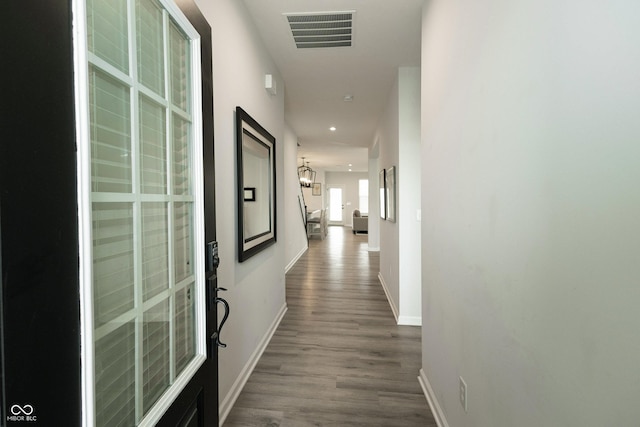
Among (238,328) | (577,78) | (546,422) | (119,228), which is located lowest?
(238,328)

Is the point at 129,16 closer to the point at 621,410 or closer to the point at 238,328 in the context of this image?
the point at 621,410

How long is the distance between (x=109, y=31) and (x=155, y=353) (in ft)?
2.97

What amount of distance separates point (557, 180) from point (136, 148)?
45.7 inches

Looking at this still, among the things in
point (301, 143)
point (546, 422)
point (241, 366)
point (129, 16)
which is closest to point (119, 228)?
point (129, 16)

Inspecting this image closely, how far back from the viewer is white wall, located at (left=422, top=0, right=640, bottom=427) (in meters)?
0.63

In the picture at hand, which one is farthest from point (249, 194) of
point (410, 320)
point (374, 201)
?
point (374, 201)

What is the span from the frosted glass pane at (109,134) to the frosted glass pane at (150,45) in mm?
118

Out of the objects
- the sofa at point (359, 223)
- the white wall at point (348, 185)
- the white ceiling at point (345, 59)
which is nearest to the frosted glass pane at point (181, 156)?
the white ceiling at point (345, 59)

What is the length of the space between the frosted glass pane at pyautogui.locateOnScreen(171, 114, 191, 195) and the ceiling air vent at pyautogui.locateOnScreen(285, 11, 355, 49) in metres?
1.73

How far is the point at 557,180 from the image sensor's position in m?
0.80

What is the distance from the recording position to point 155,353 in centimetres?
92

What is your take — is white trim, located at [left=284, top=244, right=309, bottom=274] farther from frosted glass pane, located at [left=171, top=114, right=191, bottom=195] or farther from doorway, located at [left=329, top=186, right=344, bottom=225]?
doorway, located at [left=329, top=186, right=344, bottom=225]

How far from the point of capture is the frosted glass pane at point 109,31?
0.67 m

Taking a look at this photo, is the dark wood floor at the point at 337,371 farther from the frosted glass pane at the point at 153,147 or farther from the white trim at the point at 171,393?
the frosted glass pane at the point at 153,147
